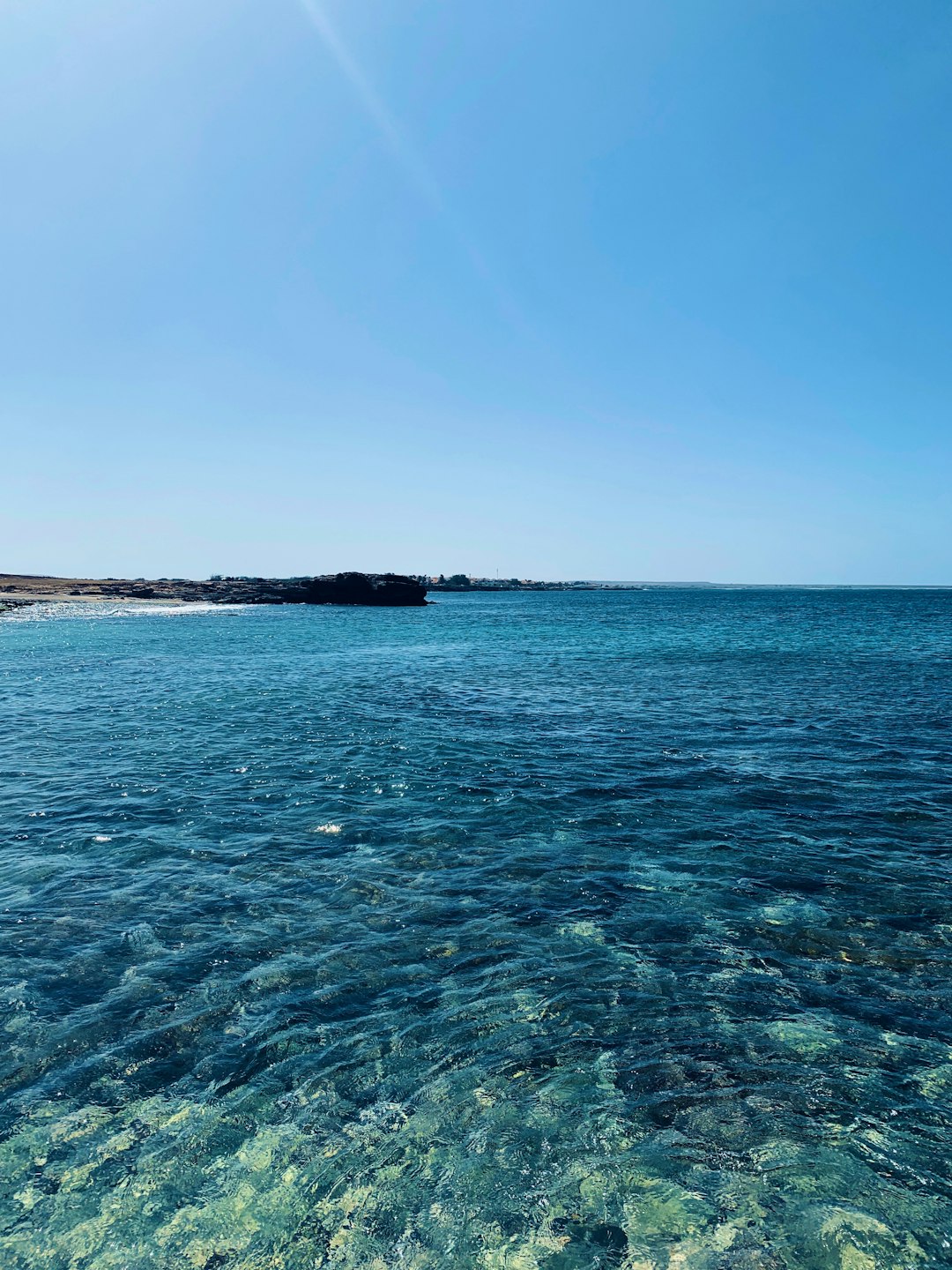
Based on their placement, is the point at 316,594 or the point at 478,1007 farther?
the point at 316,594

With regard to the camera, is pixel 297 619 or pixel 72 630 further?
pixel 297 619

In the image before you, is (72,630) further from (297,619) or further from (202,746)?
(202,746)

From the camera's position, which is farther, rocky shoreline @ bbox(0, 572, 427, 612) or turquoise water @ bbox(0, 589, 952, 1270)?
rocky shoreline @ bbox(0, 572, 427, 612)

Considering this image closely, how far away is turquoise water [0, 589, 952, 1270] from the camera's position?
5871 millimetres

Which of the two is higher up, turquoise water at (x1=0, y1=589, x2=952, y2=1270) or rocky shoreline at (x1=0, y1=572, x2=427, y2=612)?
rocky shoreline at (x1=0, y1=572, x2=427, y2=612)

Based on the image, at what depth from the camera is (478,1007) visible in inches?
352

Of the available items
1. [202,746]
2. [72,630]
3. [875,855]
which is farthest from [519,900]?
[72,630]

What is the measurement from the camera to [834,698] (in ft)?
106

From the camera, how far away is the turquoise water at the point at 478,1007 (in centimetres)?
587

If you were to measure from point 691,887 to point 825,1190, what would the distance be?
666 cm

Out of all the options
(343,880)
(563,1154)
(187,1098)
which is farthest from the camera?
(343,880)

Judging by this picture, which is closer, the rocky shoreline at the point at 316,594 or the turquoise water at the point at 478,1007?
the turquoise water at the point at 478,1007

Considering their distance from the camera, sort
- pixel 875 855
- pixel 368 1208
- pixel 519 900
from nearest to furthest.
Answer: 1. pixel 368 1208
2. pixel 519 900
3. pixel 875 855

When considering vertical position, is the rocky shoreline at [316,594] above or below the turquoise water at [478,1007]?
above
